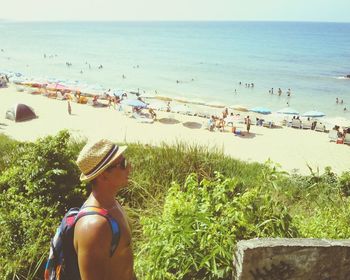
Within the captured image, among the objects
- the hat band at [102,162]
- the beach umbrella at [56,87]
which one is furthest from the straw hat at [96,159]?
the beach umbrella at [56,87]

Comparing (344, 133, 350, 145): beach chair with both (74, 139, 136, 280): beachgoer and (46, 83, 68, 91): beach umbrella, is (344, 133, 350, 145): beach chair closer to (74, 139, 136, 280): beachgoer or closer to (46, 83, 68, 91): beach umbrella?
(74, 139, 136, 280): beachgoer

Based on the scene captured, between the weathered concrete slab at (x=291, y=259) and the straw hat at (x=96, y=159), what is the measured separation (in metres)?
1.47

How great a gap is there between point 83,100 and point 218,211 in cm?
2427

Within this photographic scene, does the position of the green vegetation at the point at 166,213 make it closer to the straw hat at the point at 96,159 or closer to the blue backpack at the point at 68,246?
the blue backpack at the point at 68,246

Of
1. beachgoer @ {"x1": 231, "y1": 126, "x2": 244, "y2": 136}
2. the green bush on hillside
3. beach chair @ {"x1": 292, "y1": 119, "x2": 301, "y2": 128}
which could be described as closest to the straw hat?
the green bush on hillside

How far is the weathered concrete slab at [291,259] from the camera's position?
3012 mm

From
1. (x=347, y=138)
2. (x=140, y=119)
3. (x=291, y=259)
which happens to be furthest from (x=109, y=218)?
(x=140, y=119)

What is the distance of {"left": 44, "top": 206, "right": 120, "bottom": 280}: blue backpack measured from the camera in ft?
6.95

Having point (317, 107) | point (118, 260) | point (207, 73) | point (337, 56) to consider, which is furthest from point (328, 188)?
point (337, 56)

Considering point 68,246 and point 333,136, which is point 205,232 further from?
point 333,136

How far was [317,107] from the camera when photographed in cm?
3108

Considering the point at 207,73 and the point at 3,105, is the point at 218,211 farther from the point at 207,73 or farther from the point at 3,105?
the point at 207,73

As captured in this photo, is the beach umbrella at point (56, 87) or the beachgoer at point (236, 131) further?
the beach umbrella at point (56, 87)

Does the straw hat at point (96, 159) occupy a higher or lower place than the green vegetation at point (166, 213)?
higher
